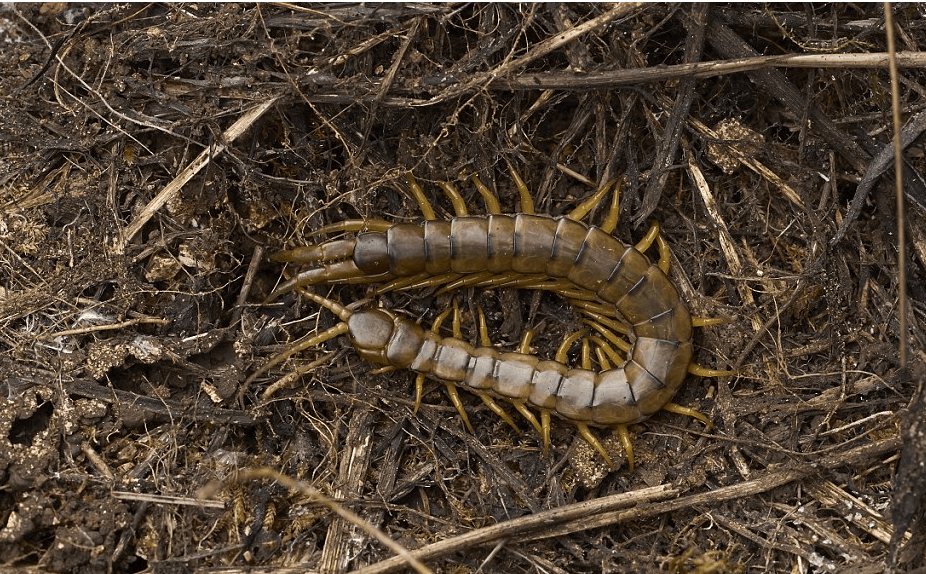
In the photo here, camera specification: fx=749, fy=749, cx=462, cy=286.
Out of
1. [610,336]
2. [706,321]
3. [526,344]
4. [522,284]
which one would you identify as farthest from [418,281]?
[706,321]

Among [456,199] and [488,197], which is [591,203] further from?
[456,199]

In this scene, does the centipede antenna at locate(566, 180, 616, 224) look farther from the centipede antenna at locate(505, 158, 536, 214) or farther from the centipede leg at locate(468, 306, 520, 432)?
the centipede leg at locate(468, 306, 520, 432)

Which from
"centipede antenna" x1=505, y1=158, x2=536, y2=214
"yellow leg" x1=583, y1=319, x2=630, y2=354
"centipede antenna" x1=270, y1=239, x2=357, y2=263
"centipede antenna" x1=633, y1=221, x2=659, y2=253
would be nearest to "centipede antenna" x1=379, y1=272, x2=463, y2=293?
"centipede antenna" x1=270, y1=239, x2=357, y2=263

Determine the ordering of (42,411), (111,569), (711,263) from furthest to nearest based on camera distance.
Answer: (711,263), (42,411), (111,569)

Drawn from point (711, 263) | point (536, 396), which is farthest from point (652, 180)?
point (536, 396)

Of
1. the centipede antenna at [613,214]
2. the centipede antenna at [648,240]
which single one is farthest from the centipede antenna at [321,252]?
→ the centipede antenna at [648,240]

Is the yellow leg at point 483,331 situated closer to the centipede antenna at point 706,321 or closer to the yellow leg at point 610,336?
the yellow leg at point 610,336

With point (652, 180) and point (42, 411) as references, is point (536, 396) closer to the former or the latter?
point (652, 180)
